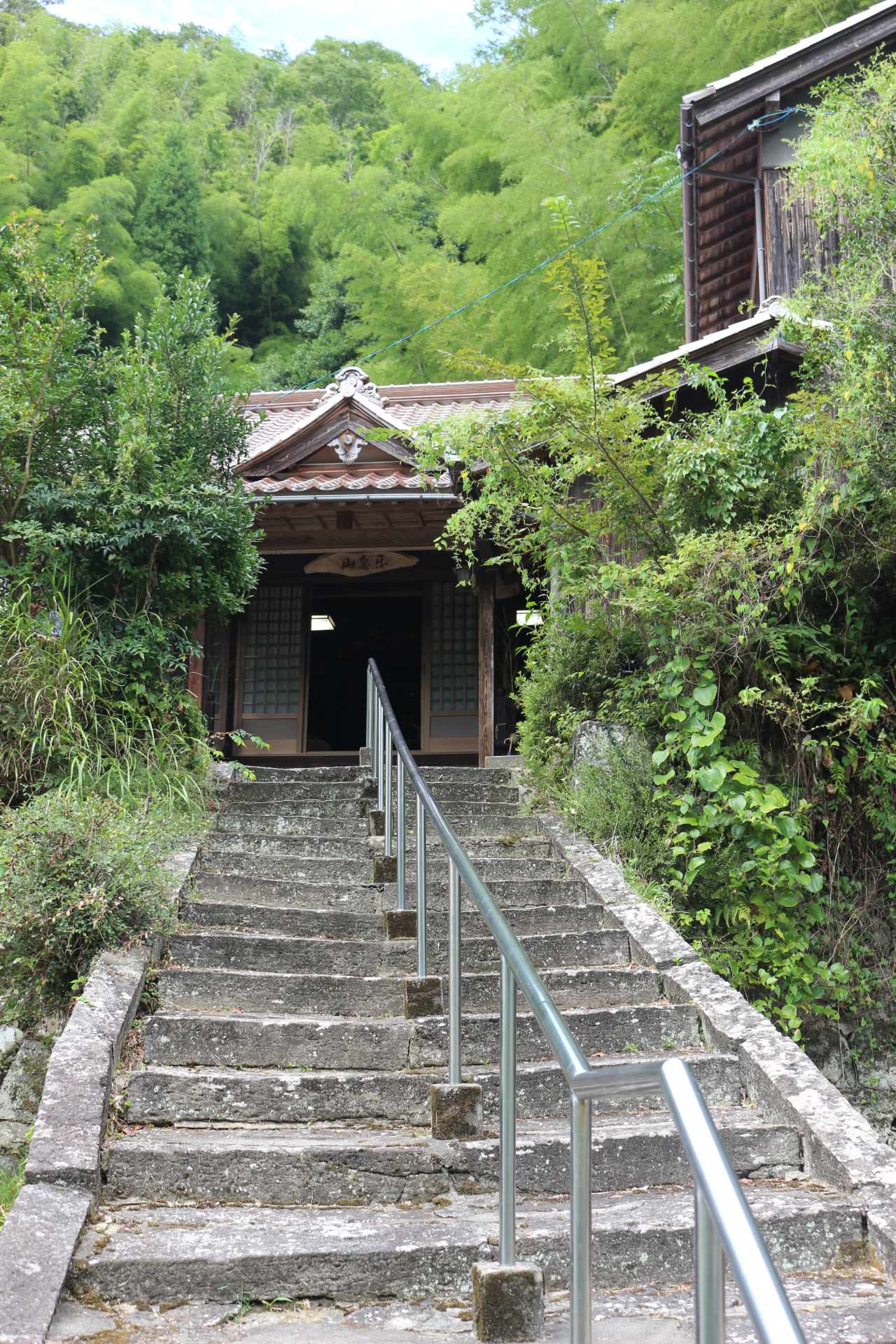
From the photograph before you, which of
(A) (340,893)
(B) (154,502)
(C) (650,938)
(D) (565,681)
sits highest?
(B) (154,502)

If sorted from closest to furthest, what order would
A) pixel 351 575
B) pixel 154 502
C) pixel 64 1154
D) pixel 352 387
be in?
pixel 64 1154 → pixel 154 502 → pixel 352 387 → pixel 351 575

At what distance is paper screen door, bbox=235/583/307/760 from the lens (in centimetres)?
1047

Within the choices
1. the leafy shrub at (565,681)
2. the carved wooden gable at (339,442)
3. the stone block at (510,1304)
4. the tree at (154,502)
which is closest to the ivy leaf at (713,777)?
the leafy shrub at (565,681)

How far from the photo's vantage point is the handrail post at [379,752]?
6109 mm

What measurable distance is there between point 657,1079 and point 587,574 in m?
4.71

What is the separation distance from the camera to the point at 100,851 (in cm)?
396

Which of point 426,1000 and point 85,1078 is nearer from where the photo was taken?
point 85,1078

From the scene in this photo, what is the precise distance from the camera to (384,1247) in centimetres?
264

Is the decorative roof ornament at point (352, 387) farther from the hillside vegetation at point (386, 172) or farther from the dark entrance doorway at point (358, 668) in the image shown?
the dark entrance doorway at point (358, 668)

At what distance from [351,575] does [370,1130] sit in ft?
23.8

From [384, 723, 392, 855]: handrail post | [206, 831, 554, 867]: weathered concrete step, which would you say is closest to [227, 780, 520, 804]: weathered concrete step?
[206, 831, 554, 867]: weathered concrete step

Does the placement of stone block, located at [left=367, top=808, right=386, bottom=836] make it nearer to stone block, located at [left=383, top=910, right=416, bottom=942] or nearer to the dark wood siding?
stone block, located at [left=383, top=910, right=416, bottom=942]

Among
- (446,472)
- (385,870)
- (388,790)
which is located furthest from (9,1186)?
(446,472)

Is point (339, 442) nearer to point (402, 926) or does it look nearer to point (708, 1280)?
point (402, 926)
